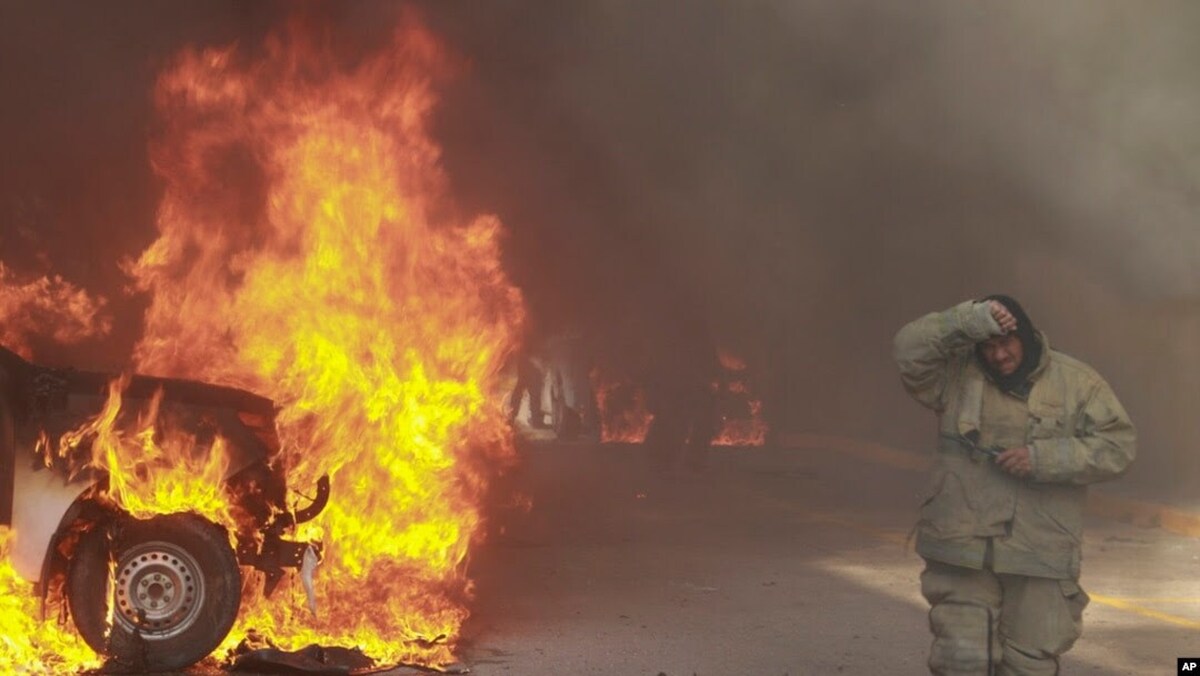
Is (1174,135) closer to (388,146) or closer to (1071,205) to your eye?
(1071,205)

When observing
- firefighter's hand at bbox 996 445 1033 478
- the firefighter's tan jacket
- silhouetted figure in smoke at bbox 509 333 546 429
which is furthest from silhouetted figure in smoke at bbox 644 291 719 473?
firefighter's hand at bbox 996 445 1033 478

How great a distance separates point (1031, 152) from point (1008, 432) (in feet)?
29.0

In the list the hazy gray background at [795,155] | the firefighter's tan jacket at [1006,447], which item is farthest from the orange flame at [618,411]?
the firefighter's tan jacket at [1006,447]

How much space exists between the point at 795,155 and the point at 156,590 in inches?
443

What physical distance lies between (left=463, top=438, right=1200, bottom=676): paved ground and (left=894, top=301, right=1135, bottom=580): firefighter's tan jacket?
1857mm

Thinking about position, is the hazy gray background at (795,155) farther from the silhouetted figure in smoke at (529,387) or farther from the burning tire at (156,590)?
the burning tire at (156,590)

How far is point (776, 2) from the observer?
48.1ft

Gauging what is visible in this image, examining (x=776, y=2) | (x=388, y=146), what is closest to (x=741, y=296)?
(x=776, y=2)

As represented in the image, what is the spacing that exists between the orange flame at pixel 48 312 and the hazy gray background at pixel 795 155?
16cm

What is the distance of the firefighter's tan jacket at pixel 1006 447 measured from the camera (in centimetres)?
480

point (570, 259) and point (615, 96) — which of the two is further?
point (570, 259)

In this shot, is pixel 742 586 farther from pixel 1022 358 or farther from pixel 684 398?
pixel 684 398

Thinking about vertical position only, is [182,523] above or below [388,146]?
below

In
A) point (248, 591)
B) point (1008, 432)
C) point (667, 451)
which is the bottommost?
point (248, 591)
